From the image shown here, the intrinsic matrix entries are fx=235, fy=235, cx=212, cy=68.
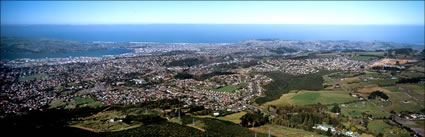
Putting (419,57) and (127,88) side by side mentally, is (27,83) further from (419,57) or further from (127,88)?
(419,57)

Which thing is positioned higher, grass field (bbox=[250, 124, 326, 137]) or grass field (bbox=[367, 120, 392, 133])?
grass field (bbox=[250, 124, 326, 137])

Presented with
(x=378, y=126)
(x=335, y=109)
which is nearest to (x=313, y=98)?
(x=335, y=109)

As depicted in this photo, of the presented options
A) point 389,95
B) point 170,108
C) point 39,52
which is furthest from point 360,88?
point 39,52

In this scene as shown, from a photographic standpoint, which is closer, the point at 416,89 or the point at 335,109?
the point at 335,109

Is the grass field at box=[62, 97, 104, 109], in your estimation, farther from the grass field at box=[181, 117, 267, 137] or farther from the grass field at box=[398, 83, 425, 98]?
the grass field at box=[398, 83, 425, 98]

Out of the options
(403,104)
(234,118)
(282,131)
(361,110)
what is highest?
(403,104)

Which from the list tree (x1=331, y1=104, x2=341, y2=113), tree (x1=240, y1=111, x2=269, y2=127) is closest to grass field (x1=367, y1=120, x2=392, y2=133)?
tree (x1=331, y1=104, x2=341, y2=113)

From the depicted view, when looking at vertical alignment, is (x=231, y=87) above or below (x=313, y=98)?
above

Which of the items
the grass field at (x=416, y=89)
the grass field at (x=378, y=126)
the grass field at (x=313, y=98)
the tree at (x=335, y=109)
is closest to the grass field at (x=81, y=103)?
the grass field at (x=313, y=98)

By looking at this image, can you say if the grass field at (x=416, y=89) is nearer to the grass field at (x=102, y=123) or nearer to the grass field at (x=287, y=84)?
the grass field at (x=287, y=84)

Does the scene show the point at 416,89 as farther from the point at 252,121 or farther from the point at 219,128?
the point at 219,128
